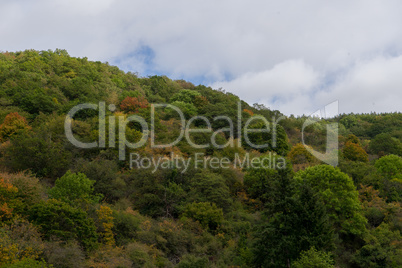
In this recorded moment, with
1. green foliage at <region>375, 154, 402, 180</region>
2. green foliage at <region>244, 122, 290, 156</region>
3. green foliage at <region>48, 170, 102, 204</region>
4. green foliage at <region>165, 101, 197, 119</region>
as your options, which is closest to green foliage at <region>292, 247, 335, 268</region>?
green foliage at <region>48, 170, 102, 204</region>

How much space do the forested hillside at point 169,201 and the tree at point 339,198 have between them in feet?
0.35

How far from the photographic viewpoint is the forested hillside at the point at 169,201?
22219 millimetres

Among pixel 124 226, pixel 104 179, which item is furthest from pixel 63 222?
pixel 104 179

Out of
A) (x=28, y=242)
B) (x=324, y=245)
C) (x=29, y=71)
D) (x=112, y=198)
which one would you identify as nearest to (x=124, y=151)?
(x=112, y=198)

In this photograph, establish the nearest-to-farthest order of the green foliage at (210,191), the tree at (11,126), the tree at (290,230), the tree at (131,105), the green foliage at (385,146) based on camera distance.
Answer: the tree at (290,230) < the green foliage at (210,191) < the tree at (11,126) < the tree at (131,105) < the green foliage at (385,146)

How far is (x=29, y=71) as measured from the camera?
198 ft

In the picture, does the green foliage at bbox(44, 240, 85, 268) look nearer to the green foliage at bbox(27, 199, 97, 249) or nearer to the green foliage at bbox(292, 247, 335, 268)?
the green foliage at bbox(27, 199, 97, 249)

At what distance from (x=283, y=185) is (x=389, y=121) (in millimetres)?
80652

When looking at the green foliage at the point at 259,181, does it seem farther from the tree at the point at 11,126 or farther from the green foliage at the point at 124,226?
the tree at the point at 11,126

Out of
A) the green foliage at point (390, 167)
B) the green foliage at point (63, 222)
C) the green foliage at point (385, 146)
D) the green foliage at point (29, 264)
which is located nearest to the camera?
the green foliage at point (29, 264)

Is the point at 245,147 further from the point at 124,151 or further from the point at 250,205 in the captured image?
the point at 124,151

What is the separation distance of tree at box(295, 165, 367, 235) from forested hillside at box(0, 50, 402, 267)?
106mm

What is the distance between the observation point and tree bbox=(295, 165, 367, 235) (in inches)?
1200

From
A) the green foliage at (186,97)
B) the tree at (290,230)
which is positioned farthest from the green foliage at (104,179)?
the green foliage at (186,97)
